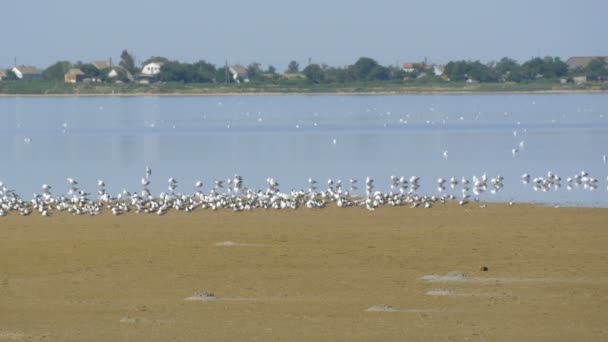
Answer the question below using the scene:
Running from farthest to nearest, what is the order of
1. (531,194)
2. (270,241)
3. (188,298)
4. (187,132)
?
(187,132) < (531,194) < (270,241) < (188,298)

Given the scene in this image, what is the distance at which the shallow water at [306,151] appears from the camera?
103 feet

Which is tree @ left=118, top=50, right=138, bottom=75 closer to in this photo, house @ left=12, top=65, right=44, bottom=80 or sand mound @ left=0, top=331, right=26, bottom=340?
house @ left=12, top=65, right=44, bottom=80

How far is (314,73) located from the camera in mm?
156375

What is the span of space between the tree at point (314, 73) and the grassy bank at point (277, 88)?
3053 mm

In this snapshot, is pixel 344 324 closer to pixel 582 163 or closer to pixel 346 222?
pixel 346 222

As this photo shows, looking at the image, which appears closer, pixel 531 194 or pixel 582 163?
pixel 531 194

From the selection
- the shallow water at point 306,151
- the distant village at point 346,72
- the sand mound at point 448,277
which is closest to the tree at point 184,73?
the distant village at point 346,72

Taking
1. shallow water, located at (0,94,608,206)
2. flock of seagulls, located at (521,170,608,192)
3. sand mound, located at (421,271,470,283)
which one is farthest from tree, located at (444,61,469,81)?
sand mound, located at (421,271,470,283)

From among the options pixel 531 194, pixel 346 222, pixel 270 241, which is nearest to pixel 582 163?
pixel 531 194

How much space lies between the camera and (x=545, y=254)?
55.4 ft

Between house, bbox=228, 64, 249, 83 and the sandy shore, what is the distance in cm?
14095

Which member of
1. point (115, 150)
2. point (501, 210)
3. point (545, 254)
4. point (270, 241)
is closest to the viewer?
point (545, 254)

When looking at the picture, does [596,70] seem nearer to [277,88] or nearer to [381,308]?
[277,88]

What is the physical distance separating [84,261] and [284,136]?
34.9m
